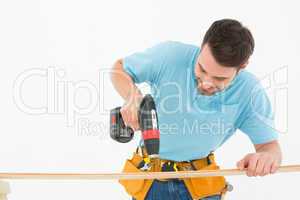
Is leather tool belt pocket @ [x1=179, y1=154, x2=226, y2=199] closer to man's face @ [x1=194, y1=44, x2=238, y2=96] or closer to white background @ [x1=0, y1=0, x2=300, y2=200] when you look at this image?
man's face @ [x1=194, y1=44, x2=238, y2=96]

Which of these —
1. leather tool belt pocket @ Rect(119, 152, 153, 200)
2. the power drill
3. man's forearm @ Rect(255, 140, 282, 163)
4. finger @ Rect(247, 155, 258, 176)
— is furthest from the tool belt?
the power drill

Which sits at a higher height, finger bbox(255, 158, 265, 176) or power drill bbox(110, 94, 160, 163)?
power drill bbox(110, 94, 160, 163)

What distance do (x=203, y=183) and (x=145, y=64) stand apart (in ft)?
1.67

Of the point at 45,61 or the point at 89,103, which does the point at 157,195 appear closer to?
the point at 89,103

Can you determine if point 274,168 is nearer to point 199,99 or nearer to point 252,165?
point 252,165

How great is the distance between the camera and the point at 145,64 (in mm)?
1975

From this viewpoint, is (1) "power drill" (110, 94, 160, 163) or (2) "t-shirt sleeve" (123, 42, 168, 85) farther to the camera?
(2) "t-shirt sleeve" (123, 42, 168, 85)

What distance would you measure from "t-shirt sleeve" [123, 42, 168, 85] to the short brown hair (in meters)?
0.21

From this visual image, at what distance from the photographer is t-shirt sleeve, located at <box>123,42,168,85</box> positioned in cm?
198

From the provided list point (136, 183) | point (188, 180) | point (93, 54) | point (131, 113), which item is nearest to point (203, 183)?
point (188, 180)

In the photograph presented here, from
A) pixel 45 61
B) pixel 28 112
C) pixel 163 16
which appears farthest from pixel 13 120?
pixel 163 16

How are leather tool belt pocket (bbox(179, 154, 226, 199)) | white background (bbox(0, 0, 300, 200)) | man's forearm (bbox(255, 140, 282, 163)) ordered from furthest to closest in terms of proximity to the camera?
white background (bbox(0, 0, 300, 200)) < leather tool belt pocket (bbox(179, 154, 226, 199)) < man's forearm (bbox(255, 140, 282, 163))

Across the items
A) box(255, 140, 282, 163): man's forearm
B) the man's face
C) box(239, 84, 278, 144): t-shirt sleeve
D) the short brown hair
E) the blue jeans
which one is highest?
the short brown hair

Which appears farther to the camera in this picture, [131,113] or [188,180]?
[188,180]
